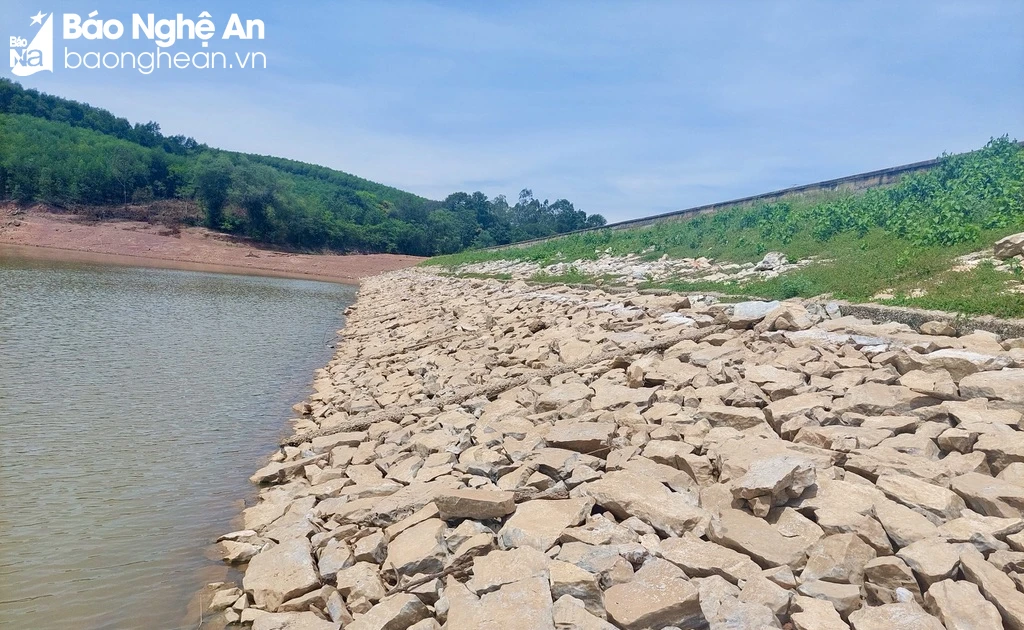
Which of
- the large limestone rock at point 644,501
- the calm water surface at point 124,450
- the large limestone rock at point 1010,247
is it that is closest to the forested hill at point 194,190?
the calm water surface at point 124,450

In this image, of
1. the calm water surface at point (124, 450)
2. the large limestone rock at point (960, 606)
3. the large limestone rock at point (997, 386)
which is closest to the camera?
the large limestone rock at point (960, 606)

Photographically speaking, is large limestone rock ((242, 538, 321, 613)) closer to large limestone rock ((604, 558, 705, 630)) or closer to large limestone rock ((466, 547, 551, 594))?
large limestone rock ((466, 547, 551, 594))

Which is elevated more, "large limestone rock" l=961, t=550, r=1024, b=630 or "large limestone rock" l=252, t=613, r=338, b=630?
"large limestone rock" l=961, t=550, r=1024, b=630

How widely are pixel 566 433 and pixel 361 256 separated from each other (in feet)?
189

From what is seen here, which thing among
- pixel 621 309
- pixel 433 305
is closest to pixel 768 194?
pixel 433 305

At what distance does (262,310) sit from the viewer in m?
20.9

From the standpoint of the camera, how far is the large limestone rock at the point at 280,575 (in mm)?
3557

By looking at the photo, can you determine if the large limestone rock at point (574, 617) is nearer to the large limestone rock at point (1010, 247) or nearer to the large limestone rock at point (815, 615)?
the large limestone rock at point (815, 615)

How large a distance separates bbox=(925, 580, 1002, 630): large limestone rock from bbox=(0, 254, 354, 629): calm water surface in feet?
12.6

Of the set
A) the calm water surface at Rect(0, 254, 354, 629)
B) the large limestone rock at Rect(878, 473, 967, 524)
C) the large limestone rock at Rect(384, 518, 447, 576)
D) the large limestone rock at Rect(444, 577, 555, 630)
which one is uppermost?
the large limestone rock at Rect(878, 473, 967, 524)

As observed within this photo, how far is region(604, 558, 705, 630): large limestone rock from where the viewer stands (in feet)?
8.61

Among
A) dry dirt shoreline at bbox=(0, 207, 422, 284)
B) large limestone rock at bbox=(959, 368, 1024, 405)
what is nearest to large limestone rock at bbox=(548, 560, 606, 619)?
large limestone rock at bbox=(959, 368, 1024, 405)

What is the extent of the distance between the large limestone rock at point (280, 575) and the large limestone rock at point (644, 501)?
1.67 metres

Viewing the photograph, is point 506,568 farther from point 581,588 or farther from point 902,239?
point 902,239
